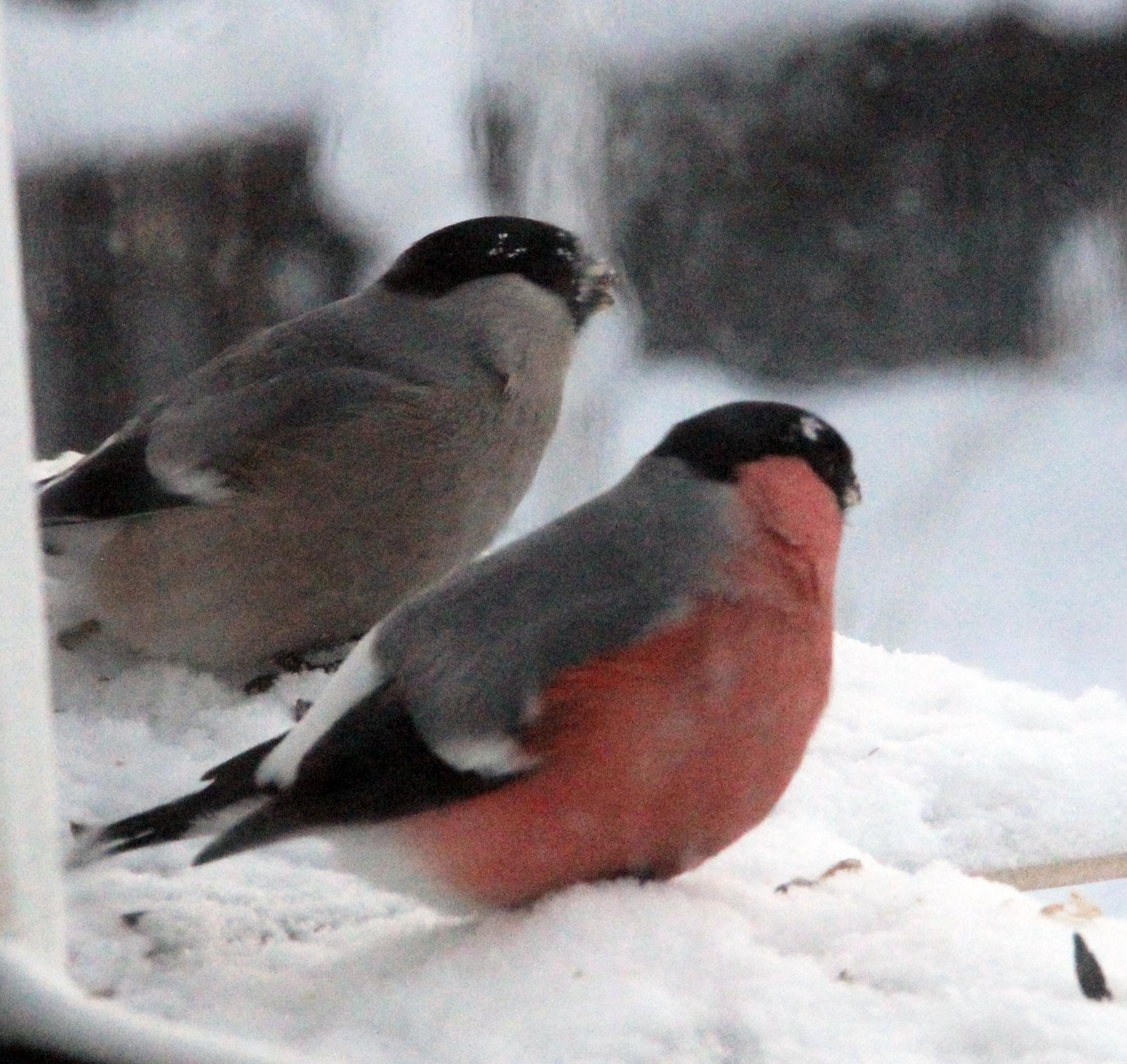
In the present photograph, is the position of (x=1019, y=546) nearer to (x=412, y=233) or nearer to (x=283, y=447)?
(x=412, y=233)

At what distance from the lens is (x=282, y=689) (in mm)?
1178

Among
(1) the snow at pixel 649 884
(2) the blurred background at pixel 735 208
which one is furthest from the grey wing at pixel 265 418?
(2) the blurred background at pixel 735 208

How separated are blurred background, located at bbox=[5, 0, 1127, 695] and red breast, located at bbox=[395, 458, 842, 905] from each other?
41.9 inches

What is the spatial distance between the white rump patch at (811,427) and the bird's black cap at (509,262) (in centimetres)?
35

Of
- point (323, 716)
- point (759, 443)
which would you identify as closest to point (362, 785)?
point (323, 716)

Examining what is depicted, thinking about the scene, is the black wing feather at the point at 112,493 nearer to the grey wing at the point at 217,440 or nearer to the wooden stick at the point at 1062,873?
the grey wing at the point at 217,440

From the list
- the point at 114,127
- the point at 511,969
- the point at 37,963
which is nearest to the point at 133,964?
the point at 511,969

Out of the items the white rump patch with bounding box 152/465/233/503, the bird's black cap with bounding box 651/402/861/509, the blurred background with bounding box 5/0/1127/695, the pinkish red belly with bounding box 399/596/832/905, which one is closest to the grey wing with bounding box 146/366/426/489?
the white rump patch with bounding box 152/465/233/503

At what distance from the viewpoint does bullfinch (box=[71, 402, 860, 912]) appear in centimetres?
80

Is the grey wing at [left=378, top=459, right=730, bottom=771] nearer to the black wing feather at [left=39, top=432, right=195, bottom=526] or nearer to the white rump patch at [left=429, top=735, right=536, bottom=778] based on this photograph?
the white rump patch at [left=429, top=735, right=536, bottom=778]

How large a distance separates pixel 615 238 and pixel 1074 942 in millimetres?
1875

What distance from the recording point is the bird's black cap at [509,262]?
1228 mm

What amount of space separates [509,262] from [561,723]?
506mm

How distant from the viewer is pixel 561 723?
795 millimetres
